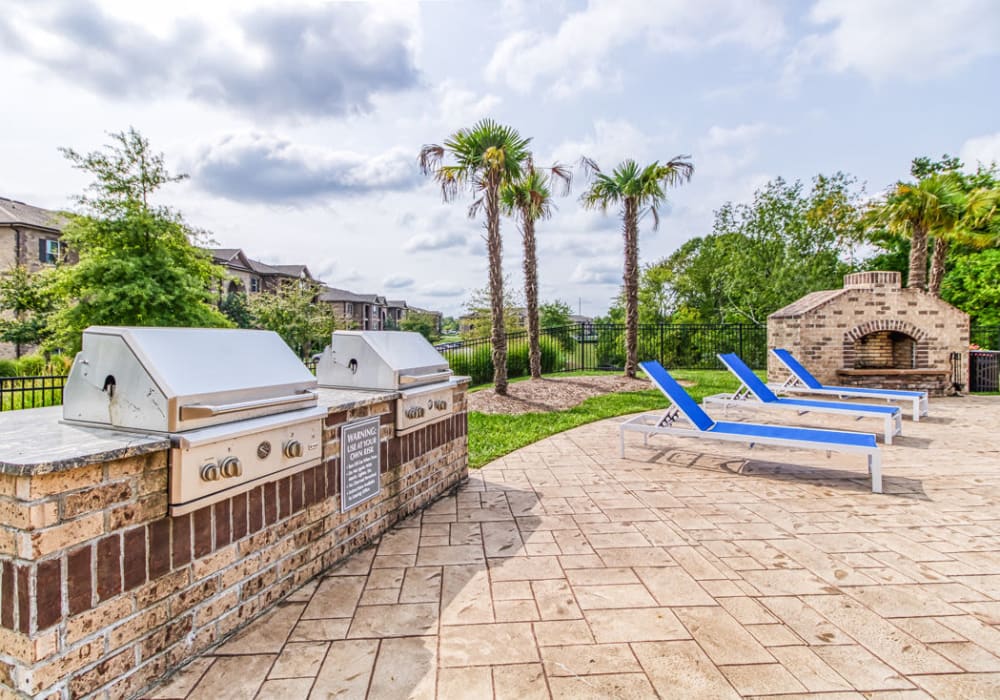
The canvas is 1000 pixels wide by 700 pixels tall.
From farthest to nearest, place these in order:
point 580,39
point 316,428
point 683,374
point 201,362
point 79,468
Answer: point 683,374
point 580,39
point 316,428
point 201,362
point 79,468

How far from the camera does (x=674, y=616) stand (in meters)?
2.72

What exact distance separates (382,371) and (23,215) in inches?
1420

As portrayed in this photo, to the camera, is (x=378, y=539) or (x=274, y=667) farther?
(x=378, y=539)

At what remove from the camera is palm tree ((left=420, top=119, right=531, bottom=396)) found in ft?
35.7

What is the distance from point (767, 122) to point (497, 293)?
7.40 m

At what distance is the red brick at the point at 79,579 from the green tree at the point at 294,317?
26293 mm

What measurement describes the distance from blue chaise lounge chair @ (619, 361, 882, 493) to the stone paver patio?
40 centimetres

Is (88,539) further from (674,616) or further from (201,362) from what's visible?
(674,616)

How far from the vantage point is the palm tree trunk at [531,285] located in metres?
14.3

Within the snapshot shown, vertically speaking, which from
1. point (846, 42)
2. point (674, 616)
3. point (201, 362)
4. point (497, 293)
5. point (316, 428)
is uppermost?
point (846, 42)

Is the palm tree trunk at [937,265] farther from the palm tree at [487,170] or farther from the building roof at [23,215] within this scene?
the building roof at [23,215]

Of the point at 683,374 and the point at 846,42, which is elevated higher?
the point at 846,42

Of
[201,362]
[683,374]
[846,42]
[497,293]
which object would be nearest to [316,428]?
[201,362]

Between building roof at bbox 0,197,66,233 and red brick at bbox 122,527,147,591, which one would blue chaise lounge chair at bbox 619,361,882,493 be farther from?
building roof at bbox 0,197,66,233
